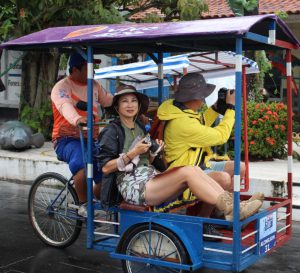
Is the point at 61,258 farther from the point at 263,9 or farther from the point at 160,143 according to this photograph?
the point at 263,9

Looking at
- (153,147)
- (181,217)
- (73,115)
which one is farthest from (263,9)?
(181,217)

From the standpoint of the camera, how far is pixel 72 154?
17.4ft

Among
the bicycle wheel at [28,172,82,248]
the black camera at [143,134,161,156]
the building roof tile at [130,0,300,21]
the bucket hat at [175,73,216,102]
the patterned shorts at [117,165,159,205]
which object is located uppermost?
the building roof tile at [130,0,300,21]

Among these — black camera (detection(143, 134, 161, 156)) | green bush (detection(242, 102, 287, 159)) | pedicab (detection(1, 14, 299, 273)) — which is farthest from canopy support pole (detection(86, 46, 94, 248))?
green bush (detection(242, 102, 287, 159))

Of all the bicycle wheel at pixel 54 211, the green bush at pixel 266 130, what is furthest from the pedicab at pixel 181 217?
the green bush at pixel 266 130

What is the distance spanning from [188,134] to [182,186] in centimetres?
42

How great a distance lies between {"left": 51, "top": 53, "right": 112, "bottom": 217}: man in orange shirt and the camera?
514cm

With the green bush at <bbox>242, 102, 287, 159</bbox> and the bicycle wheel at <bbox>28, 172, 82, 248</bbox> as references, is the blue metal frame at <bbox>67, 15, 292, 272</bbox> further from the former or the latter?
the green bush at <bbox>242, 102, 287, 159</bbox>

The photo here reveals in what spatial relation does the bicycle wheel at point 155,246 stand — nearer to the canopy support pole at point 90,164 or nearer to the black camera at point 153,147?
the canopy support pole at point 90,164

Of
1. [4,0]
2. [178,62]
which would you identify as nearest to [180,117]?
[178,62]

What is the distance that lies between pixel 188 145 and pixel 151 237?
0.78m

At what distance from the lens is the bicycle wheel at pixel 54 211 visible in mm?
5508

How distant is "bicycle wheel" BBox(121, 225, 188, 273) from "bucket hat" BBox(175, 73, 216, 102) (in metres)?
1.07

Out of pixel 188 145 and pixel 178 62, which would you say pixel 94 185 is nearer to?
pixel 188 145
